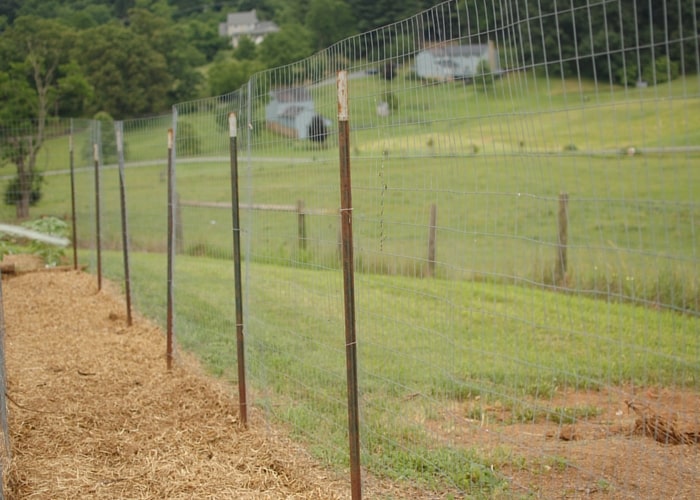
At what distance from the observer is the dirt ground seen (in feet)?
14.1

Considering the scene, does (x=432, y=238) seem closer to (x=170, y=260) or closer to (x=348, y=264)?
(x=170, y=260)

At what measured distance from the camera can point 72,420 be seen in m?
5.97

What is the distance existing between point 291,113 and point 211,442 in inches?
88.4

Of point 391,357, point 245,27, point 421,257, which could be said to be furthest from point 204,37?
point 421,257

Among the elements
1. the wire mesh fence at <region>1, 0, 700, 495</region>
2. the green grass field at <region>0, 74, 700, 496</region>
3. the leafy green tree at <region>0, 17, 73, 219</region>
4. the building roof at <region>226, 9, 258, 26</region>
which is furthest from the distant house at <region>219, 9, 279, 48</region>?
the wire mesh fence at <region>1, 0, 700, 495</region>

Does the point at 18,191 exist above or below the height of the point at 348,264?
above

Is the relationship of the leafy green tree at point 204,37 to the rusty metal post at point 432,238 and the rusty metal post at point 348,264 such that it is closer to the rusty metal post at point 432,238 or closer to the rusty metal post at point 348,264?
the rusty metal post at point 432,238

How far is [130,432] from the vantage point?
5738 millimetres

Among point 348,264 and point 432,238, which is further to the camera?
point 432,238

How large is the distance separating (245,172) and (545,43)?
3.59 meters

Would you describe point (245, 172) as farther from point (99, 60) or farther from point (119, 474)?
point (99, 60)

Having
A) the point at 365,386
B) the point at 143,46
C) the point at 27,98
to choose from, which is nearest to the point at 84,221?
the point at 27,98

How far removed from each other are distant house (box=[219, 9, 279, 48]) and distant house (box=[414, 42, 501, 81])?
161 feet

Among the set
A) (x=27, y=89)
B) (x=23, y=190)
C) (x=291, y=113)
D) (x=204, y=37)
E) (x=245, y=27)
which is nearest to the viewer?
(x=291, y=113)
